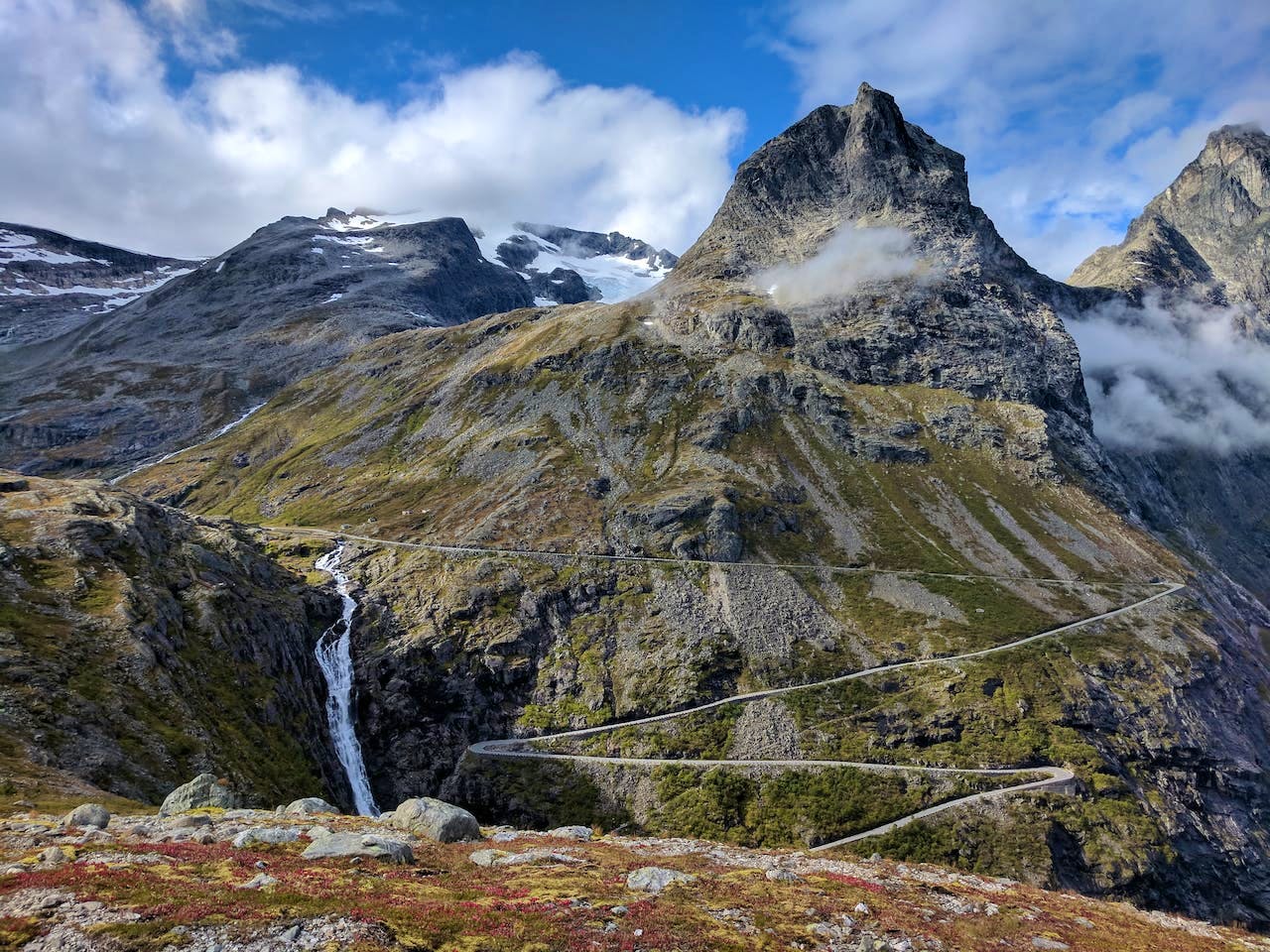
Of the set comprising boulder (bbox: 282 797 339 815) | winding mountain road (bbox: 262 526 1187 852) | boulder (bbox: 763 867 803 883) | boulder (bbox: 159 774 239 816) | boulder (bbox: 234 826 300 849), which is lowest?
winding mountain road (bbox: 262 526 1187 852)

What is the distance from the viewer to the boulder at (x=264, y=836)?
106 ft

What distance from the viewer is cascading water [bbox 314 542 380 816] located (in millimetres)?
101750

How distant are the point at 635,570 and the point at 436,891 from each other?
119 m

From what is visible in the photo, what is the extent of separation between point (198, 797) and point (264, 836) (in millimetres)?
15695

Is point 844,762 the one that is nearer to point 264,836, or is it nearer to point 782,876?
point 782,876

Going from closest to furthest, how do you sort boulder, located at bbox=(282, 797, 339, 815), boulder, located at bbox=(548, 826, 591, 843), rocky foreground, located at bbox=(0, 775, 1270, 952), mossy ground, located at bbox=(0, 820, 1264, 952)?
rocky foreground, located at bbox=(0, 775, 1270, 952)
mossy ground, located at bbox=(0, 820, 1264, 952)
boulder, located at bbox=(282, 797, 339, 815)
boulder, located at bbox=(548, 826, 591, 843)

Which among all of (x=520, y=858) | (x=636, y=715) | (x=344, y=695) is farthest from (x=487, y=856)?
(x=344, y=695)

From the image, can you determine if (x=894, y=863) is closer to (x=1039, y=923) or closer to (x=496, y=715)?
(x=1039, y=923)

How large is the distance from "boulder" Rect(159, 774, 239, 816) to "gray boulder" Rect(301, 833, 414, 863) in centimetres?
1583

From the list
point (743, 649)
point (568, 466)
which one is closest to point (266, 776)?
point (743, 649)

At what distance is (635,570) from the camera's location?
483 ft

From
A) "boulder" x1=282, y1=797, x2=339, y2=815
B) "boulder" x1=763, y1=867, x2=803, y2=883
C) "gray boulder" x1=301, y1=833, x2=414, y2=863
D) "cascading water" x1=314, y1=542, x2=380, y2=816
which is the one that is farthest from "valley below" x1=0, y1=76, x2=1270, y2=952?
"cascading water" x1=314, y1=542, x2=380, y2=816

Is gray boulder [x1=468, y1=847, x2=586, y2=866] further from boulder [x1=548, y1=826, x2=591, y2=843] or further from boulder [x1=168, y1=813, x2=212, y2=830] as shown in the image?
boulder [x1=168, y1=813, x2=212, y2=830]

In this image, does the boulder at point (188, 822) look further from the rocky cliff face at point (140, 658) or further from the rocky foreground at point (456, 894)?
the rocky cliff face at point (140, 658)
